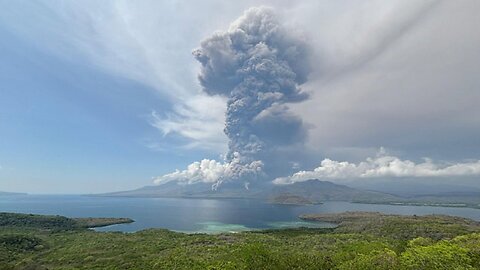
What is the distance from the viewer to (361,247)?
69562 millimetres

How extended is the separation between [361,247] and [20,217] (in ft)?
633

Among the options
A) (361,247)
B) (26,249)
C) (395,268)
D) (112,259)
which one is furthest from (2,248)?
(395,268)

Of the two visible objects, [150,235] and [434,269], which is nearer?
[434,269]

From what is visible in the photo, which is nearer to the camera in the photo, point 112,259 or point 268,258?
point 268,258

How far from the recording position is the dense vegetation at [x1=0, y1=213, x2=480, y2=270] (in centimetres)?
5097

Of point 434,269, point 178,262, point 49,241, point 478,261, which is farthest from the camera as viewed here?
point 49,241

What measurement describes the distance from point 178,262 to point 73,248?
2145 inches

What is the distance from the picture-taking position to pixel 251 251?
52.9 metres

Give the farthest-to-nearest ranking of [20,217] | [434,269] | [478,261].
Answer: [20,217] → [478,261] → [434,269]

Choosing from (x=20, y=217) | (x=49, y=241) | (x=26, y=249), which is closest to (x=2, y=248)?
(x=26, y=249)

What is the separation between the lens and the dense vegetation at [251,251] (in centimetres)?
5097

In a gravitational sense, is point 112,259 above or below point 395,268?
below

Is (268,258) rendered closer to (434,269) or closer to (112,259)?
(434,269)

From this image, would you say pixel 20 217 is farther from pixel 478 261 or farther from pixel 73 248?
pixel 478 261
